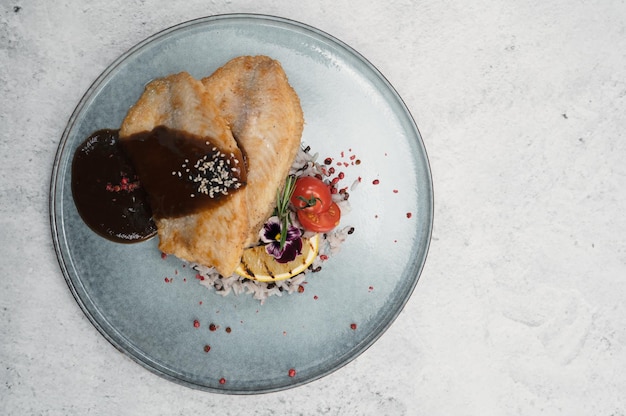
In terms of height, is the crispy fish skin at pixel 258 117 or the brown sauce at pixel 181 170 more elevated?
the crispy fish skin at pixel 258 117

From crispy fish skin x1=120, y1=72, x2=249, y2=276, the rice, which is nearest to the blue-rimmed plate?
the rice

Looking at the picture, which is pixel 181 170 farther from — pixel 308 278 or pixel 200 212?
pixel 308 278

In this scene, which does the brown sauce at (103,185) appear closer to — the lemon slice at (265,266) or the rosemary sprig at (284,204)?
the lemon slice at (265,266)

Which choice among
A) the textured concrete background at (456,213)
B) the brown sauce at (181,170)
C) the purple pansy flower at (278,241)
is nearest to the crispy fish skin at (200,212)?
the brown sauce at (181,170)

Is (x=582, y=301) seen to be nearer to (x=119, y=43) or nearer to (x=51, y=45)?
(x=119, y=43)

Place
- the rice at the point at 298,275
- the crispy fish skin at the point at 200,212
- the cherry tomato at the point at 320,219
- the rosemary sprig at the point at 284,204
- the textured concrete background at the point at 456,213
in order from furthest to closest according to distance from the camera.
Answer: the textured concrete background at the point at 456,213 < the rice at the point at 298,275 < the cherry tomato at the point at 320,219 < the rosemary sprig at the point at 284,204 < the crispy fish skin at the point at 200,212
